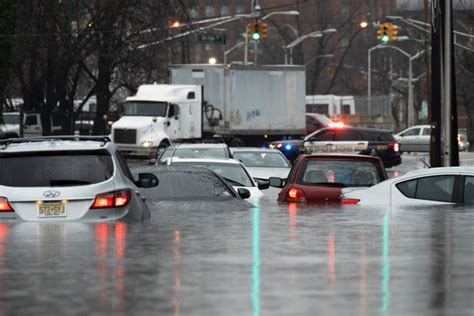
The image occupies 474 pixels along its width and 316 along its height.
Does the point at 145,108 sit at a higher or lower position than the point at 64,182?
higher

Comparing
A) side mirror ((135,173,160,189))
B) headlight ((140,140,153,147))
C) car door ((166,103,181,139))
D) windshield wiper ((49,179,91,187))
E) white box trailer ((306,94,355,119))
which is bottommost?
side mirror ((135,173,160,189))

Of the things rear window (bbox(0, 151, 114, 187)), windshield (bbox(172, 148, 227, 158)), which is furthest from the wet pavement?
windshield (bbox(172, 148, 227, 158))

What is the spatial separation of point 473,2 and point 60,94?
77.8 feet

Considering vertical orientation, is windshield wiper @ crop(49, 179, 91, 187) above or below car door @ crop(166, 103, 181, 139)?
below

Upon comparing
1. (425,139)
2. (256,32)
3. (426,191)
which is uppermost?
(256,32)

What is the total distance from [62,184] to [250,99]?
42.5 m

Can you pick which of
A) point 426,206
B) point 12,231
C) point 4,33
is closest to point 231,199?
point 426,206

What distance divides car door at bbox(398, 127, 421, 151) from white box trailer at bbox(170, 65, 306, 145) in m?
9.20

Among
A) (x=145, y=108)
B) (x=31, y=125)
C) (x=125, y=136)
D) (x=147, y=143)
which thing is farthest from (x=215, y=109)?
(x=31, y=125)

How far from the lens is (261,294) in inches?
378

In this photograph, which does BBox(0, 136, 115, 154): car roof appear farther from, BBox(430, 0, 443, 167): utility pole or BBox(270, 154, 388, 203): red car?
BBox(430, 0, 443, 167): utility pole

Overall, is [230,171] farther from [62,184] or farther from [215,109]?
[215,109]

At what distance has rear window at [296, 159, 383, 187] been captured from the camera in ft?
65.6

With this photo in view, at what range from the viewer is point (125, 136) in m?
50.7
